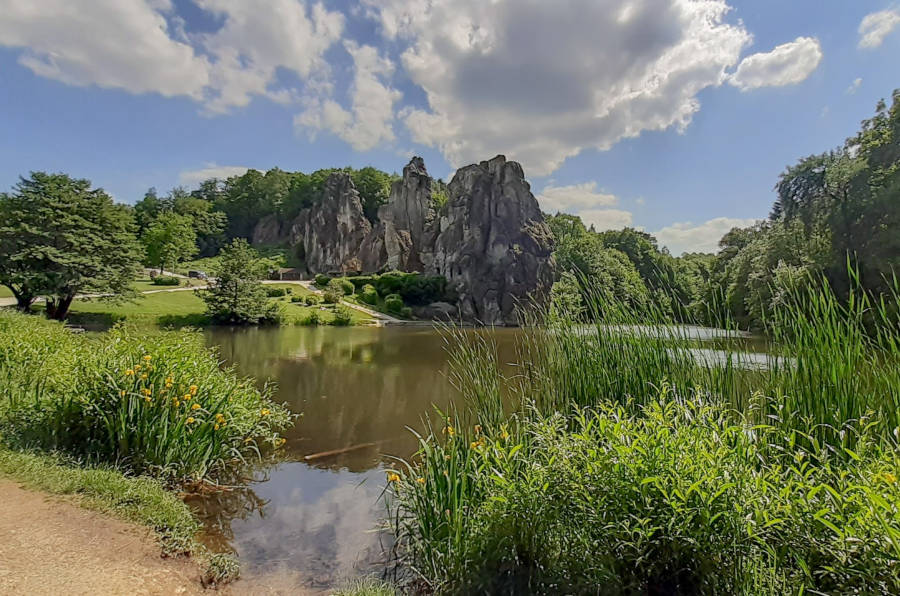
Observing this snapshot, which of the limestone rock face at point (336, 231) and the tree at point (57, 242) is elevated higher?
the limestone rock face at point (336, 231)

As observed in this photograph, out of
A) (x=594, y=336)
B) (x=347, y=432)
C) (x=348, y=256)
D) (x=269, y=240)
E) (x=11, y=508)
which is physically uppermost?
(x=269, y=240)

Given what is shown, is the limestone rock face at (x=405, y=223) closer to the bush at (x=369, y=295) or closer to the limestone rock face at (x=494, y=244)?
the limestone rock face at (x=494, y=244)

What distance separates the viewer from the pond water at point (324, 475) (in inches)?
172

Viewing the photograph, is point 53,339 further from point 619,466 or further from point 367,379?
point 619,466

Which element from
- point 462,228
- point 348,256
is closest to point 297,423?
point 462,228

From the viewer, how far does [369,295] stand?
155 feet

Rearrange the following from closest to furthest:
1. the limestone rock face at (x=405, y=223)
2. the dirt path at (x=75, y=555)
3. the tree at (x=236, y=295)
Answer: the dirt path at (x=75, y=555) < the tree at (x=236, y=295) < the limestone rock face at (x=405, y=223)

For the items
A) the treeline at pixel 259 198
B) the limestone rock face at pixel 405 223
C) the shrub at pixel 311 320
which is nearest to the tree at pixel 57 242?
the shrub at pixel 311 320

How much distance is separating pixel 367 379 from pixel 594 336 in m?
10.2

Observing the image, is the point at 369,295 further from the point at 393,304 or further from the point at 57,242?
the point at 57,242

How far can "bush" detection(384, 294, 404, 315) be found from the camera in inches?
1795

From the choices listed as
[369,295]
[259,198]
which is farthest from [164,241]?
[259,198]

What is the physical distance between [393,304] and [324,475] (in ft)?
129

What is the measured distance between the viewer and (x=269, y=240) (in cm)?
7988
